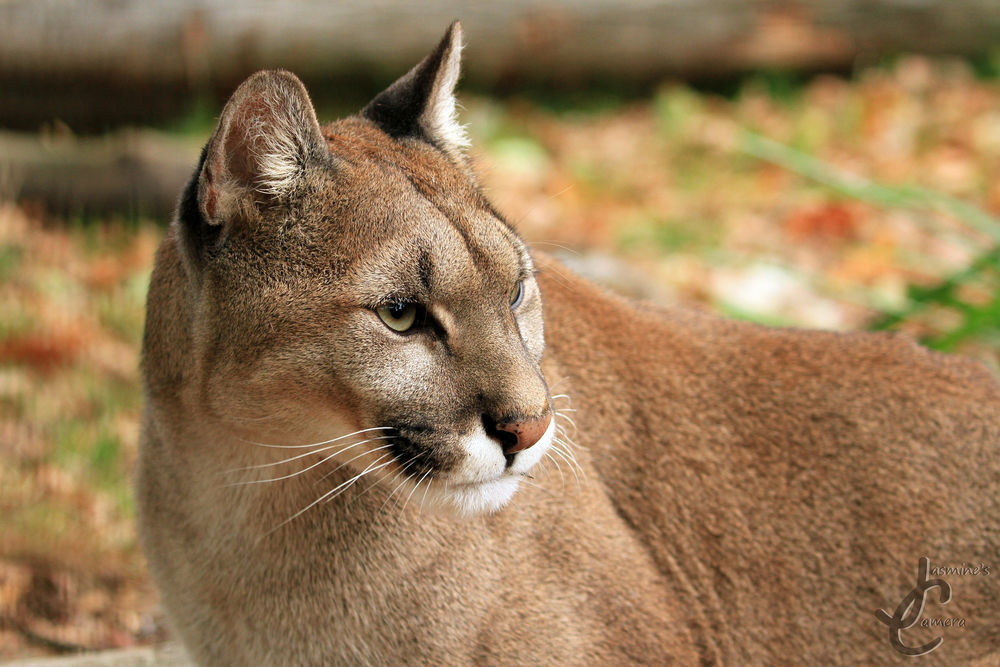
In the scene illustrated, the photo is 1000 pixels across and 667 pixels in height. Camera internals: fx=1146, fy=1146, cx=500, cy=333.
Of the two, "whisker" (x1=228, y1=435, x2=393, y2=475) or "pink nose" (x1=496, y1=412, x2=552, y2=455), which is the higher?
"pink nose" (x1=496, y1=412, x2=552, y2=455)

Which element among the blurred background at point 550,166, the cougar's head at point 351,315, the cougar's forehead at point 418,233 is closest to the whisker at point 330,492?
the cougar's head at point 351,315

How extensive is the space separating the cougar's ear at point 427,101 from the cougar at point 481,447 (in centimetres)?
1

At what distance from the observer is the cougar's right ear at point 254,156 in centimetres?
311

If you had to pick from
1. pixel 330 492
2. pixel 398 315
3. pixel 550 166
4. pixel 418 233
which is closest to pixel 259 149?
pixel 418 233

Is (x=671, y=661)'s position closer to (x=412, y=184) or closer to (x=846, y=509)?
(x=846, y=509)

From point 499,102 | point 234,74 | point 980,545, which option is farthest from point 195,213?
point 499,102

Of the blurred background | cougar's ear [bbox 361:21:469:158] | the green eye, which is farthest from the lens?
the blurred background

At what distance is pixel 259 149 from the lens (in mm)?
3164

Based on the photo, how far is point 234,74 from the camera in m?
8.88

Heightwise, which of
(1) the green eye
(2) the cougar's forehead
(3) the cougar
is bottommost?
(3) the cougar

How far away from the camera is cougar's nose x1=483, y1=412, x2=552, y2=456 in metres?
2.98

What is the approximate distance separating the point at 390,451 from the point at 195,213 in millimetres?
874

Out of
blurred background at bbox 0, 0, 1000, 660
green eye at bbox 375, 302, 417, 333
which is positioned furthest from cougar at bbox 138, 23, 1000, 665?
blurred background at bbox 0, 0, 1000, 660

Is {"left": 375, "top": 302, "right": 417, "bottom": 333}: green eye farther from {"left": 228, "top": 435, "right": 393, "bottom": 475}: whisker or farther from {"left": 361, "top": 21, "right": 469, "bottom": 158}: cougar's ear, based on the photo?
{"left": 361, "top": 21, "right": 469, "bottom": 158}: cougar's ear
